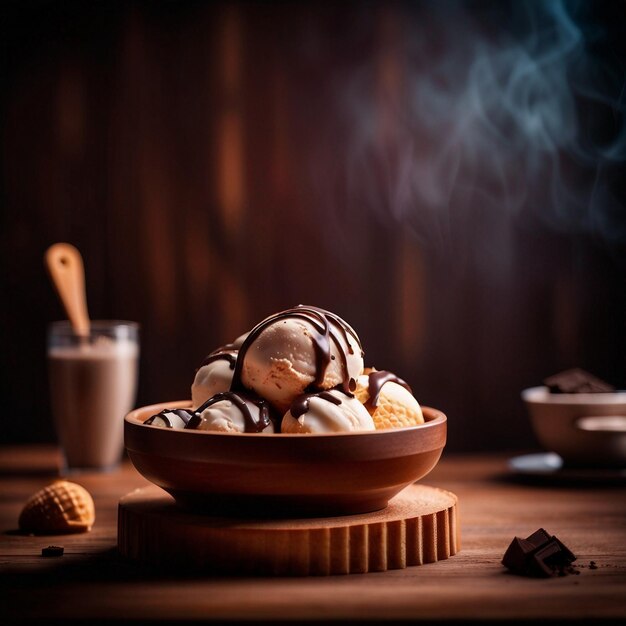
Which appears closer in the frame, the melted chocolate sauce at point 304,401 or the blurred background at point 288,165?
the melted chocolate sauce at point 304,401

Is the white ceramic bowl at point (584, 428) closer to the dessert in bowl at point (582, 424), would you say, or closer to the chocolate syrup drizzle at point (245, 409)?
the dessert in bowl at point (582, 424)

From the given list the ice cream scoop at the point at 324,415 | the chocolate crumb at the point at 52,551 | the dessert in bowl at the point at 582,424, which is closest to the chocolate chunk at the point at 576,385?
the dessert in bowl at the point at 582,424

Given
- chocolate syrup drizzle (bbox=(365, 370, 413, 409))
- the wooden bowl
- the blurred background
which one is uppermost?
the blurred background

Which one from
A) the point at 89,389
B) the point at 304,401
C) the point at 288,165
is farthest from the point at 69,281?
the point at 304,401

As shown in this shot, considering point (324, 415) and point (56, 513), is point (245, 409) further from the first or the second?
point (56, 513)

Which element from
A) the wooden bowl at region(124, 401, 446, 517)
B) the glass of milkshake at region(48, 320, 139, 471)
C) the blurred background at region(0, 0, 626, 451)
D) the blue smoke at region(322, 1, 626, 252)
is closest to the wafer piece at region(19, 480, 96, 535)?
the wooden bowl at region(124, 401, 446, 517)

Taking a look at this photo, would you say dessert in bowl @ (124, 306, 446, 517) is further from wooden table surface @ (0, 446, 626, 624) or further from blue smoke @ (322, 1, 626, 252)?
blue smoke @ (322, 1, 626, 252)
